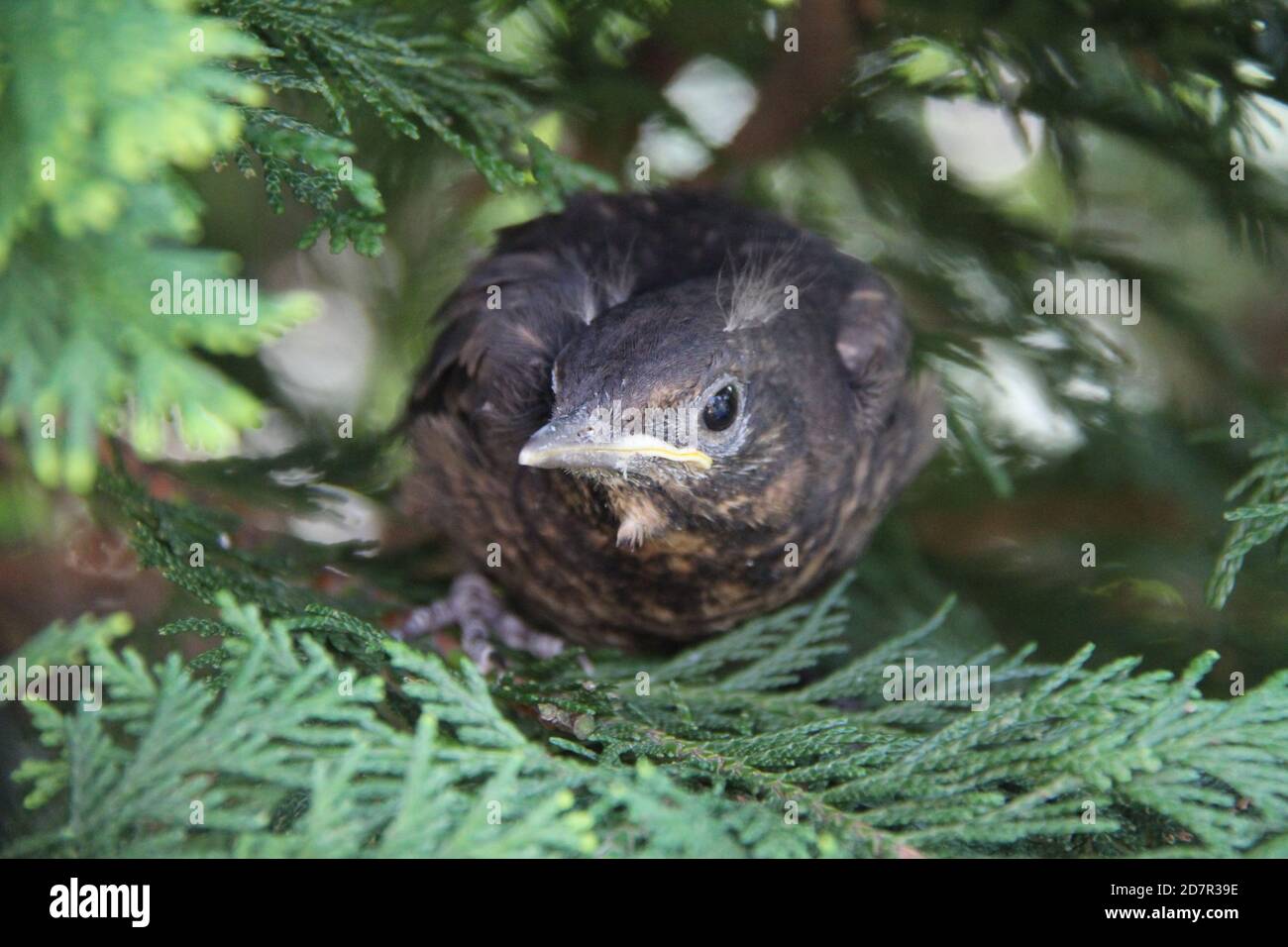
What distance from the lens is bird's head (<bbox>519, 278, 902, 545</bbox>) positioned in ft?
5.80

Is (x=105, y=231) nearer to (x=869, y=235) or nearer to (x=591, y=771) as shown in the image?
(x=591, y=771)

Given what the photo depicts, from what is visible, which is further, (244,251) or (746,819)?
(244,251)

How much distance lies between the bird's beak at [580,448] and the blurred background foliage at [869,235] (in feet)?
1.43

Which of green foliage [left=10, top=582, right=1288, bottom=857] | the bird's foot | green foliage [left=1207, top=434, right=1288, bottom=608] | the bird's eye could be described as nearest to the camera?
green foliage [left=10, top=582, right=1288, bottom=857]

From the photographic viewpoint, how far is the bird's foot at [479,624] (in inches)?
90.0

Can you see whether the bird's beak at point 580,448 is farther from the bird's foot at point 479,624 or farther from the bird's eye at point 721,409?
the bird's foot at point 479,624

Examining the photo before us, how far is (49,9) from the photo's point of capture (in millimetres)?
1024

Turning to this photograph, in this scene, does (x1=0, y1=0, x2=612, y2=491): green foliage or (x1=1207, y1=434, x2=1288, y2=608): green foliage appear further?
(x1=1207, y1=434, x2=1288, y2=608): green foliage

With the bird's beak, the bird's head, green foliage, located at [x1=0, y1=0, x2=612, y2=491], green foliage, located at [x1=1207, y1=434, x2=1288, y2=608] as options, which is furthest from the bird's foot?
green foliage, located at [x1=1207, y1=434, x2=1288, y2=608]

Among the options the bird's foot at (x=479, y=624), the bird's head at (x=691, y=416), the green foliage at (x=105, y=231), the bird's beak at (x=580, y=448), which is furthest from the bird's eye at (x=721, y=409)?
the green foliage at (x=105, y=231)

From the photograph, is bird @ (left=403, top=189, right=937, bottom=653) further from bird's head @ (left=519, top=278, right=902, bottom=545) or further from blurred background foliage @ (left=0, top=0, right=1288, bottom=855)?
blurred background foliage @ (left=0, top=0, right=1288, bottom=855)

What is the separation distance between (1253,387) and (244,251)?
9.05ft
